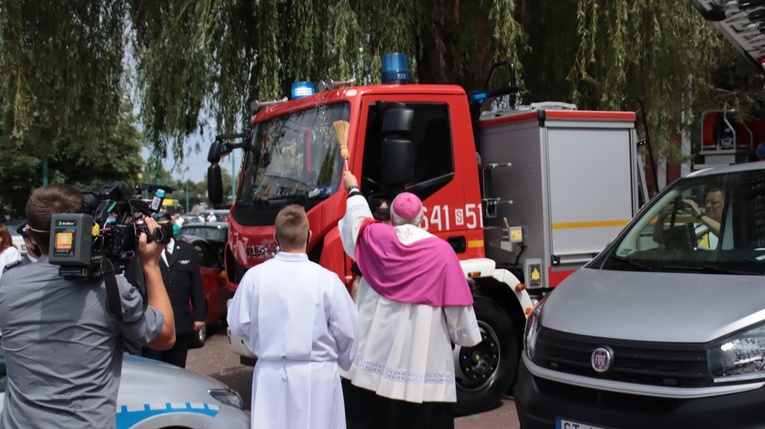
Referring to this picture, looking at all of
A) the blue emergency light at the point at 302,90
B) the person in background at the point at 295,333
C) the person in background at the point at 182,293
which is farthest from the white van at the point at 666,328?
the blue emergency light at the point at 302,90

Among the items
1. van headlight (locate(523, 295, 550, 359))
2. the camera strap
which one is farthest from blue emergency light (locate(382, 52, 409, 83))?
the camera strap

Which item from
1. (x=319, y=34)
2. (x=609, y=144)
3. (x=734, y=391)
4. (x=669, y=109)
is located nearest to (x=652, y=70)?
(x=669, y=109)

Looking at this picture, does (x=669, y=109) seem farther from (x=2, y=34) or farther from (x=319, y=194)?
(x=2, y=34)

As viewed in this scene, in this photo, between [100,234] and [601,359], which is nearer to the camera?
[100,234]

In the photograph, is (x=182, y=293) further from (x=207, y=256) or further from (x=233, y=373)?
(x=207, y=256)

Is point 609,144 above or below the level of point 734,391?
above

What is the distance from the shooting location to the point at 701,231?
4.55 meters

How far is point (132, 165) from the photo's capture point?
29828 millimetres

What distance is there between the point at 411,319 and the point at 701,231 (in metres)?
1.92

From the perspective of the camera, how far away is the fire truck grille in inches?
131

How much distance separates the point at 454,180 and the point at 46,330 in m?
3.85

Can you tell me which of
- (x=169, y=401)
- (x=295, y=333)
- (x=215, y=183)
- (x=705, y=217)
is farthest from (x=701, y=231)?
(x=215, y=183)

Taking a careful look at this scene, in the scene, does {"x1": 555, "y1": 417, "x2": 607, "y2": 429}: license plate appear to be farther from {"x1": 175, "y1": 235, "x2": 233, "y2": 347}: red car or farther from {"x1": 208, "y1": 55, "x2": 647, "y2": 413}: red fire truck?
{"x1": 175, "y1": 235, "x2": 233, "y2": 347}: red car

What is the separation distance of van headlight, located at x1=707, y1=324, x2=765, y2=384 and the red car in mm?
7172
